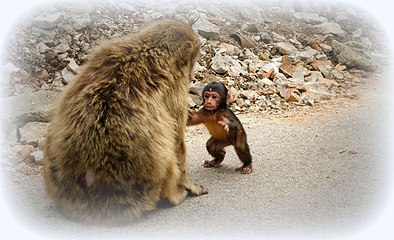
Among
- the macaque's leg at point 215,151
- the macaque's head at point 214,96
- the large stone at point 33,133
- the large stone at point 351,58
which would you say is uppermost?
the macaque's head at point 214,96

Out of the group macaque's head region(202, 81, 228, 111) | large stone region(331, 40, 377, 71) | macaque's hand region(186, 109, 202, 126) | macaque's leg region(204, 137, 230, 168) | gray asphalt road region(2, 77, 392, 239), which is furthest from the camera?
large stone region(331, 40, 377, 71)

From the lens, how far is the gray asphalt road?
489 cm

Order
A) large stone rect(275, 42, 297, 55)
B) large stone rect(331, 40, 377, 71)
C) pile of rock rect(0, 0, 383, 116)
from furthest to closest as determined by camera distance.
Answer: large stone rect(331, 40, 377, 71) → large stone rect(275, 42, 297, 55) → pile of rock rect(0, 0, 383, 116)

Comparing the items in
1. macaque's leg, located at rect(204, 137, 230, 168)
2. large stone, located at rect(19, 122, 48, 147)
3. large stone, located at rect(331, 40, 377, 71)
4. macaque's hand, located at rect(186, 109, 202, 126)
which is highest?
macaque's hand, located at rect(186, 109, 202, 126)

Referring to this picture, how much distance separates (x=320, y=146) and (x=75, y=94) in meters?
3.43

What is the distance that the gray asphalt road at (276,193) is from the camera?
193 inches

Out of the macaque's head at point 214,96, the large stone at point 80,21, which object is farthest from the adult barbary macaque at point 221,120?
the large stone at point 80,21

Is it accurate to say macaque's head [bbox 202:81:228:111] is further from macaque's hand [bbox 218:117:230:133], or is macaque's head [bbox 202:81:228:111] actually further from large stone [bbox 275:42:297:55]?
large stone [bbox 275:42:297:55]

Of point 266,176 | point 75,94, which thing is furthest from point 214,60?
point 75,94

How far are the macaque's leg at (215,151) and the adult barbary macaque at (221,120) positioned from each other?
6 cm

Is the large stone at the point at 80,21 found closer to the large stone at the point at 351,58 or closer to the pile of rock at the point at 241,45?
the pile of rock at the point at 241,45

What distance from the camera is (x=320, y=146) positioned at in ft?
23.5

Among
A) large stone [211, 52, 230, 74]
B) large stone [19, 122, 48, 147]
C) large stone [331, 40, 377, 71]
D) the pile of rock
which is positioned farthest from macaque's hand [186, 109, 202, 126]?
large stone [331, 40, 377, 71]

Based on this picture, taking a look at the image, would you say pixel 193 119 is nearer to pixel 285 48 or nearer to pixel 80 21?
pixel 80 21
